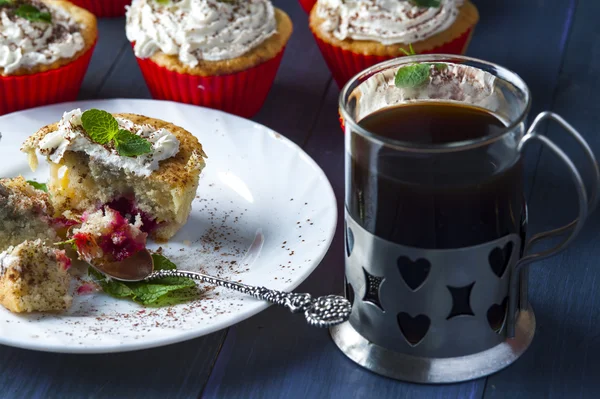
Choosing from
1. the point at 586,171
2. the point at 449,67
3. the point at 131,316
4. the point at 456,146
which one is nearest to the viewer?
the point at 456,146

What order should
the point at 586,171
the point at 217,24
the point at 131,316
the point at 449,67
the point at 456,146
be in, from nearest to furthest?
the point at 456,146
the point at 449,67
the point at 131,316
the point at 586,171
the point at 217,24

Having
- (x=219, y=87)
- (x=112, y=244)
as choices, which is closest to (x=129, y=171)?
(x=112, y=244)

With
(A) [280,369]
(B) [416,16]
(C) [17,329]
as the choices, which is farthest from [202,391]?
(B) [416,16]

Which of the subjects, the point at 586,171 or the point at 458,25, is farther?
the point at 458,25

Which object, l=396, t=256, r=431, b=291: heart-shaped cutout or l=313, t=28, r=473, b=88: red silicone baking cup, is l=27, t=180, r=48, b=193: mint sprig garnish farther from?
l=396, t=256, r=431, b=291: heart-shaped cutout

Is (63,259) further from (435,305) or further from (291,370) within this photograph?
(435,305)

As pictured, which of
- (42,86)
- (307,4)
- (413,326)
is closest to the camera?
(413,326)

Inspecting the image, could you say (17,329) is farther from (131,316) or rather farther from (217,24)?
(217,24)

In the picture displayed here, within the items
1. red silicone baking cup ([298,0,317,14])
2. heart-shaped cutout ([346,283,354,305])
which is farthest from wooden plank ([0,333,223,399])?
red silicone baking cup ([298,0,317,14])
